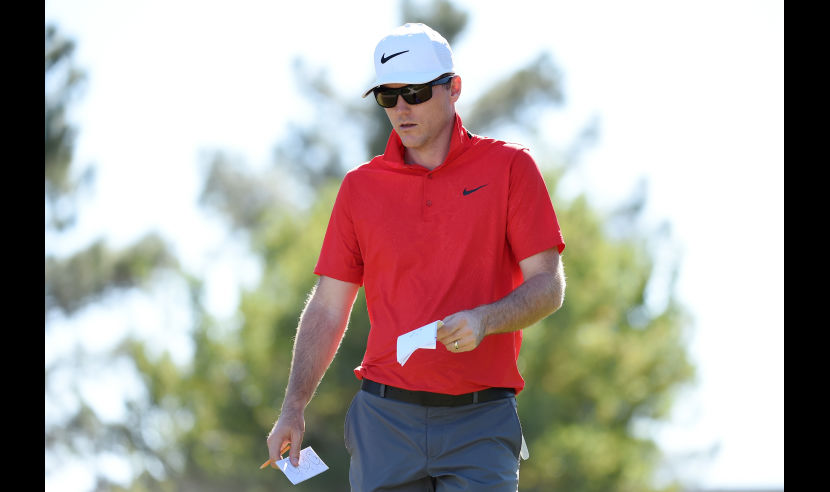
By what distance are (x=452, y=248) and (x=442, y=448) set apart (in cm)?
72

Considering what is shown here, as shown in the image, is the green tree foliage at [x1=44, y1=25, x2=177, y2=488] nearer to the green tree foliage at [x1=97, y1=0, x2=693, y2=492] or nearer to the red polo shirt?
the green tree foliage at [x1=97, y1=0, x2=693, y2=492]

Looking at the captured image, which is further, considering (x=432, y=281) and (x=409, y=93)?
(x=409, y=93)

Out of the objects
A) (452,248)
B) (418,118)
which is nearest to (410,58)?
(418,118)

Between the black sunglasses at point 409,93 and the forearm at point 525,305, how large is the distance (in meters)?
0.81

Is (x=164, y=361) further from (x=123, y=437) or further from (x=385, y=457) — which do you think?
(x=385, y=457)

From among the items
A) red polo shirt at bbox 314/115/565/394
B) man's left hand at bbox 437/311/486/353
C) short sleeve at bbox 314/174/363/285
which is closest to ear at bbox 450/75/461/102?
red polo shirt at bbox 314/115/565/394

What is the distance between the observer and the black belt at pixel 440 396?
13.0 ft

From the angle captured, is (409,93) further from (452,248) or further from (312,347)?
(312,347)

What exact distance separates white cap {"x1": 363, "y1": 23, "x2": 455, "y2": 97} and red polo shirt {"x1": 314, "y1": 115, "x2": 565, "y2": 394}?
27cm

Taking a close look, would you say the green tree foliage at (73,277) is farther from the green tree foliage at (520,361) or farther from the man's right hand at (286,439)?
the man's right hand at (286,439)

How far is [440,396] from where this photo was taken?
3979 mm

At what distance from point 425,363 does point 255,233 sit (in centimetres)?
2545

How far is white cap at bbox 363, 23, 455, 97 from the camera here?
4168 mm

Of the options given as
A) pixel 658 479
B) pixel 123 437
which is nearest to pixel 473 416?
pixel 123 437
